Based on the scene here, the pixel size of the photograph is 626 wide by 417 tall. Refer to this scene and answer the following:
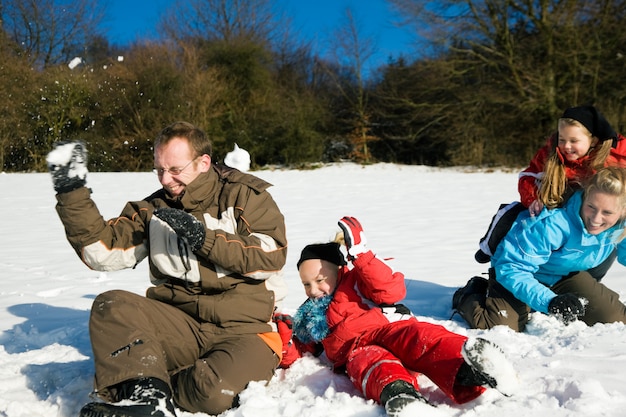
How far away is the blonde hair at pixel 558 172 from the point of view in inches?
120

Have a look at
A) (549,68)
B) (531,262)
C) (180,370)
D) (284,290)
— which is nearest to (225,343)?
(180,370)

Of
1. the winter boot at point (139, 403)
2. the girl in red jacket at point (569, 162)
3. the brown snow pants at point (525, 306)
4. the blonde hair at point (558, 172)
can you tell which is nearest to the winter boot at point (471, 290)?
the brown snow pants at point (525, 306)

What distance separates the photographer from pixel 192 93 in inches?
703

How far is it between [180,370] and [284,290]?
0.57 metres

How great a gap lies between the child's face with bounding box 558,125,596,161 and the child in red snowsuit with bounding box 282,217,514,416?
136cm

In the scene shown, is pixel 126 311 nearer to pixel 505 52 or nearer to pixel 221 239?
pixel 221 239

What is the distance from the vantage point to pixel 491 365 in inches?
74.4

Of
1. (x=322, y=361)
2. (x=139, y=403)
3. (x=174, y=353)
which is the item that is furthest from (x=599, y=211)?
(x=139, y=403)

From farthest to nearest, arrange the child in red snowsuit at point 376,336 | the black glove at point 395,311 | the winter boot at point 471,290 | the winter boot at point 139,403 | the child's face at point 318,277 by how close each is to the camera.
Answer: the winter boot at point 471,290 → the child's face at point 318,277 → the black glove at point 395,311 → the child in red snowsuit at point 376,336 → the winter boot at point 139,403

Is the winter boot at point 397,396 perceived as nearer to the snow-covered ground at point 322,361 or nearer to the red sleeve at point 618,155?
the snow-covered ground at point 322,361

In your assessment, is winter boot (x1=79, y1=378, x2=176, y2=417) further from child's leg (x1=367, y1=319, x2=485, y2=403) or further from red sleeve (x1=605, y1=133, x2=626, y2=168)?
red sleeve (x1=605, y1=133, x2=626, y2=168)

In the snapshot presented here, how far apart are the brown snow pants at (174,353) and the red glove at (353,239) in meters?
0.55

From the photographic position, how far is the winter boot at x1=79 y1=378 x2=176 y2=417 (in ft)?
5.94

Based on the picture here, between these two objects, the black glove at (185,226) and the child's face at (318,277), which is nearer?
the black glove at (185,226)
